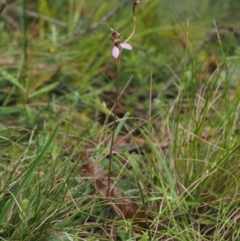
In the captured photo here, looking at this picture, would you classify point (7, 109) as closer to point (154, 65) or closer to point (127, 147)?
point (127, 147)

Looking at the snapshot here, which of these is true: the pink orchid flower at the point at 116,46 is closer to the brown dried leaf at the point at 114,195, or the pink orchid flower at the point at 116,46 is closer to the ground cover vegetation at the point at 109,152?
the ground cover vegetation at the point at 109,152

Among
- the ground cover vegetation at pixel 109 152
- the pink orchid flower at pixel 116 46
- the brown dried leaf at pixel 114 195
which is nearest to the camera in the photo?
the pink orchid flower at pixel 116 46

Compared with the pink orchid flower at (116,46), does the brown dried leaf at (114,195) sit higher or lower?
lower

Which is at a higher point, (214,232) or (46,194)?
(46,194)

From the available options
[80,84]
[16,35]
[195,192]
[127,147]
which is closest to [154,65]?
[80,84]

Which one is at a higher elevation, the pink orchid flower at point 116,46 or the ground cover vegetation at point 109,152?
the pink orchid flower at point 116,46

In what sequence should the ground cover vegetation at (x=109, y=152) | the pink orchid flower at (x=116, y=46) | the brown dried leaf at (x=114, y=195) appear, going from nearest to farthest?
the pink orchid flower at (x=116, y=46)
the ground cover vegetation at (x=109, y=152)
the brown dried leaf at (x=114, y=195)

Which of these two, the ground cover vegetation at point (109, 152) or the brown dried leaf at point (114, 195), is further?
the brown dried leaf at point (114, 195)

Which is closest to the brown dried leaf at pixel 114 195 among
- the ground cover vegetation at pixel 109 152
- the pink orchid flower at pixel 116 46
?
the ground cover vegetation at pixel 109 152
